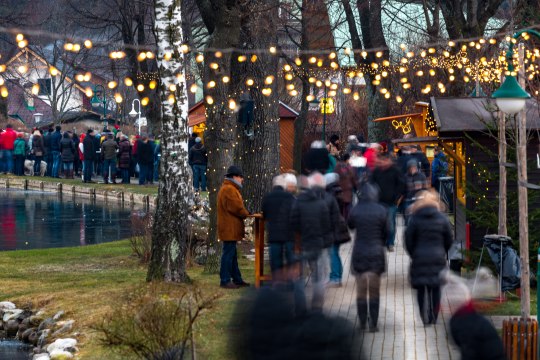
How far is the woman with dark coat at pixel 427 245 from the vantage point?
13.7m

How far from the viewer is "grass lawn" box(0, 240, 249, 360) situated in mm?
14562

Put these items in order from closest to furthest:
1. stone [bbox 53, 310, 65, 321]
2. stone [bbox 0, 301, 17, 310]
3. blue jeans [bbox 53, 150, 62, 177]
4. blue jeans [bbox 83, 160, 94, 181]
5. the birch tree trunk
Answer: stone [bbox 53, 310, 65, 321] < the birch tree trunk < stone [bbox 0, 301, 17, 310] < blue jeans [bbox 83, 160, 94, 181] < blue jeans [bbox 53, 150, 62, 177]

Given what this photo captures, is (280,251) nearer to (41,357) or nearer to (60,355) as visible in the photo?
(60,355)

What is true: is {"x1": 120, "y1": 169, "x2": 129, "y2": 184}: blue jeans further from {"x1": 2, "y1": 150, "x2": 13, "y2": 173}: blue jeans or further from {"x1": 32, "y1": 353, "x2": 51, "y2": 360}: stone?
{"x1": 32, "y1": 353, "x2": 51, "y2": 360}: stone

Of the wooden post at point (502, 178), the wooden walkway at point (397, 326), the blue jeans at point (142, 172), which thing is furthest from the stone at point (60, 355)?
the blue jeans at point (142, 172)

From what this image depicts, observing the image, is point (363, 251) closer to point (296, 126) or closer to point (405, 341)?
point (405, 341)

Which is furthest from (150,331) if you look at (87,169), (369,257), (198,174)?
(87,169)

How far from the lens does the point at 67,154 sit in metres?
45.0

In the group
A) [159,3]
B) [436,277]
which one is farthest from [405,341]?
[159,3]

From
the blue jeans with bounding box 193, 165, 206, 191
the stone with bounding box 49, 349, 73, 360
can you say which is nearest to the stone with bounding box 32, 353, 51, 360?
the stone with bounding box 49, 349, 73, 360

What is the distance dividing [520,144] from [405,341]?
8.65 feet

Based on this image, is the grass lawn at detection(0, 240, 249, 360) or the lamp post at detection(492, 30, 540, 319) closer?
the lamp post at detection(492, 30, 540, 319)

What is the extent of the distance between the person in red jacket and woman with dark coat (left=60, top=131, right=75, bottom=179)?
255 centimetres

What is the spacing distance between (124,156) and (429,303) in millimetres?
29021
